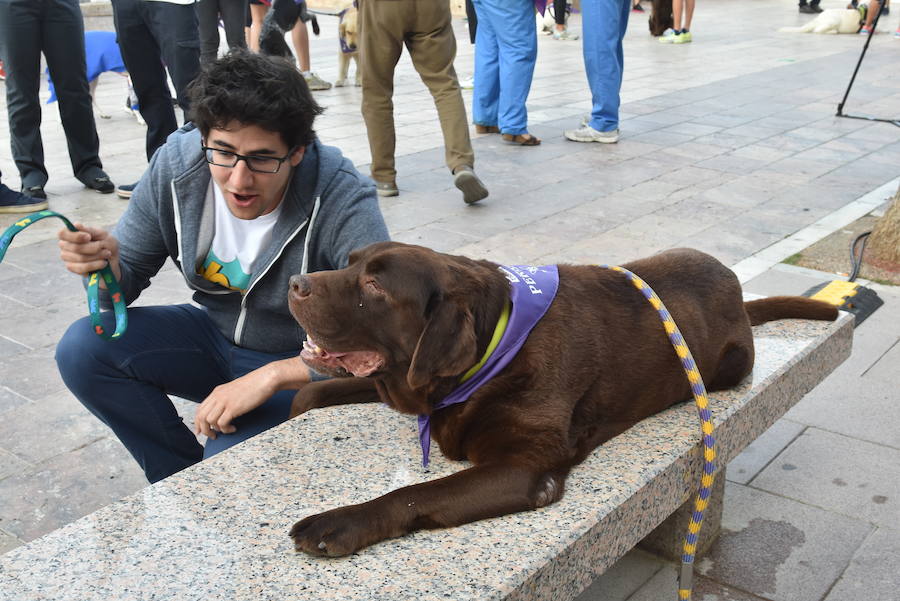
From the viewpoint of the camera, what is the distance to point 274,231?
306 cm

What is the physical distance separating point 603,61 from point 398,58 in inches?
109

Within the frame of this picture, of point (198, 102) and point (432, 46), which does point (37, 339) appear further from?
point (432, 46)

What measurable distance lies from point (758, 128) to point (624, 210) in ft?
11.9

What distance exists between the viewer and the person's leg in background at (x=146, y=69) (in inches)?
283

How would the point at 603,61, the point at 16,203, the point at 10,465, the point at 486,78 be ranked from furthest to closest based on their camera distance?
the point at 486,78
the point at 603,61
the point at 16,203
the point at 10,465

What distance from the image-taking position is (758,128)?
32.1 feet

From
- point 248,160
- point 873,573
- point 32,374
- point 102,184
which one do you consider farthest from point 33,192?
point 873,573

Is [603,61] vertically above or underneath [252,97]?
underneath

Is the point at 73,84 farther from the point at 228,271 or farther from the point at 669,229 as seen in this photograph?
the point at 228,271

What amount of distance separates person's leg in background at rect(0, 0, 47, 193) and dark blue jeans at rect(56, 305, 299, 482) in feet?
15.0

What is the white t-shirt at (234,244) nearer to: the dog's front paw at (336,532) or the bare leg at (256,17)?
Answer: the dog's front paw at (336,532)

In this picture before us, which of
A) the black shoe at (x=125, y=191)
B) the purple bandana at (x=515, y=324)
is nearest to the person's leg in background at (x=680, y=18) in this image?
the black shoe at (x=125, y=191)

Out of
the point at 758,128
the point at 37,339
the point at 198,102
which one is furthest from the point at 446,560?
the point at 758,128

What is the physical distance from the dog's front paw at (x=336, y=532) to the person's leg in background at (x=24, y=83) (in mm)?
5947
